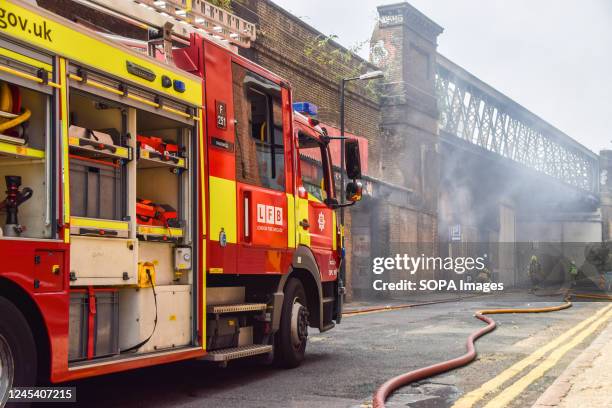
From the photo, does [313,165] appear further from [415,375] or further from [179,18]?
[415,375]

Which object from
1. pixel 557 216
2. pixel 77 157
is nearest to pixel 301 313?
pixel 77 157

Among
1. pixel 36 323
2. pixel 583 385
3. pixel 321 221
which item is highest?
pixel 321 221

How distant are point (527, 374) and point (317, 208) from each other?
298 centimetres

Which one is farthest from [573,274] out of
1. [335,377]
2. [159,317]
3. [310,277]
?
[159,317]

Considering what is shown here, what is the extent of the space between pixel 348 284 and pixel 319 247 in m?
16.1

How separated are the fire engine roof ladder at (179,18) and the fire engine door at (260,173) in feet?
1.93

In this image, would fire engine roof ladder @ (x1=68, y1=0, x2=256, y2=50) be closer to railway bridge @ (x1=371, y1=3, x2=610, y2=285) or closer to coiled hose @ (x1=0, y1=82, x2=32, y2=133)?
coiled hose @ (x1=0, y1=82, x2=32, y2=133)

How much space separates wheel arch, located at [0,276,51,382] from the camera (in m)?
4.95

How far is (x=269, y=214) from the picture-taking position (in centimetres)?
812

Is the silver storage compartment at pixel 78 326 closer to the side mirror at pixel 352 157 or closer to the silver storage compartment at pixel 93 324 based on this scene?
the silver storage compartment at pixel 93 324

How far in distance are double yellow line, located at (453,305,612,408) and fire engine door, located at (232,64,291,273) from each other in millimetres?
2343

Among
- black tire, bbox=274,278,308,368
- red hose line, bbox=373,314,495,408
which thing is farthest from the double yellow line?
black tire, bbox=274,278,308,368

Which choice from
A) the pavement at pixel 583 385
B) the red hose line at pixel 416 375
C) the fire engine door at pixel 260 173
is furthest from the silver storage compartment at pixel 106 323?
the pavement at pixel 583 385

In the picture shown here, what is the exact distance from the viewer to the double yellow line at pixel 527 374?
6.65 metres
